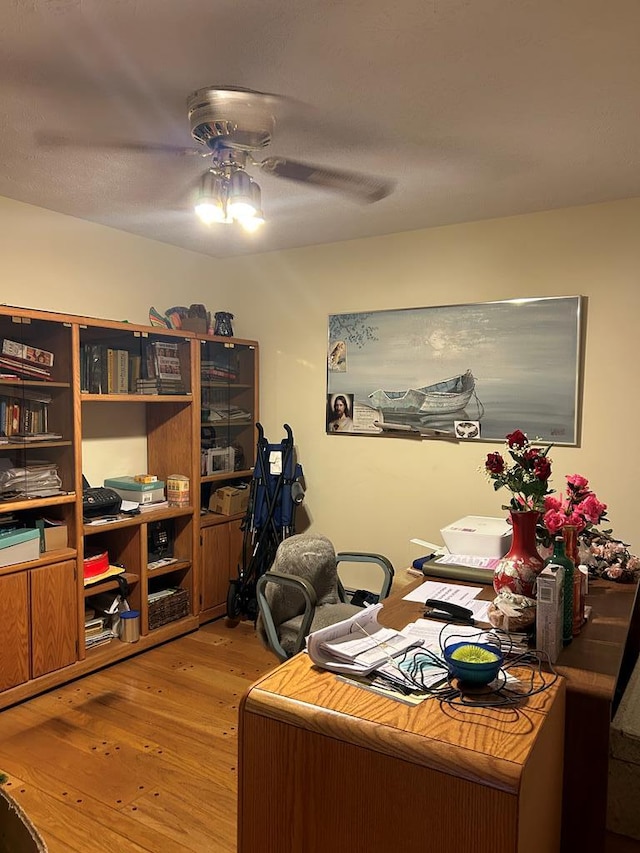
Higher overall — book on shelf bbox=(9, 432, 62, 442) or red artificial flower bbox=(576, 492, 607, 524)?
book on shelf bbox=(9, 432, 62, 442)

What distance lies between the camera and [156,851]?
7.00 feet

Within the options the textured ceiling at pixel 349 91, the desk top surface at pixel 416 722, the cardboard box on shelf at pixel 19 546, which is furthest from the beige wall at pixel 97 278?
the desk top surface at pixel 416 722

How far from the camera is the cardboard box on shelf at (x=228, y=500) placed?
435cm

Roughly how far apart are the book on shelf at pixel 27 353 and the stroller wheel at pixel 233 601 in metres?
1.84

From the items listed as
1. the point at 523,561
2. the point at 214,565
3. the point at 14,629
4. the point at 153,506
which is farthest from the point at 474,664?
the point at 214,565

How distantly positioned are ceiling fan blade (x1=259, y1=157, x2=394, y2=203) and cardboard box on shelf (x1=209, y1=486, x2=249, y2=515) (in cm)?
216

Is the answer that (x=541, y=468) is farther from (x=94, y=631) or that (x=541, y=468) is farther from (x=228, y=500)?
(x=228, y=500)

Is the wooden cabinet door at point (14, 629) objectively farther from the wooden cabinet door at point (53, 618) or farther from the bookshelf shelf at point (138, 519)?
the bookshelf shelf at point (138, 519)

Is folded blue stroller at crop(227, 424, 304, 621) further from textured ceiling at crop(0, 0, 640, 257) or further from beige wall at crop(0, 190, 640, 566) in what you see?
textured ceiling at crop(0, 0, 640, 257)

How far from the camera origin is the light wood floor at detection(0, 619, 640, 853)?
2229 mm

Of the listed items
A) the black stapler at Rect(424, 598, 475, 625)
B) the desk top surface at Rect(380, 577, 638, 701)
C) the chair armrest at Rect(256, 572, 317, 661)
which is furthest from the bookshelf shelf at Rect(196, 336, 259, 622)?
the black stapler at Rect(424, 598, 475, 625)

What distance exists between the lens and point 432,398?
3.94 meters

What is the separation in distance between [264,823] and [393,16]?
82.0 inches

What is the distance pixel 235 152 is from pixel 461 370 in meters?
1.97
